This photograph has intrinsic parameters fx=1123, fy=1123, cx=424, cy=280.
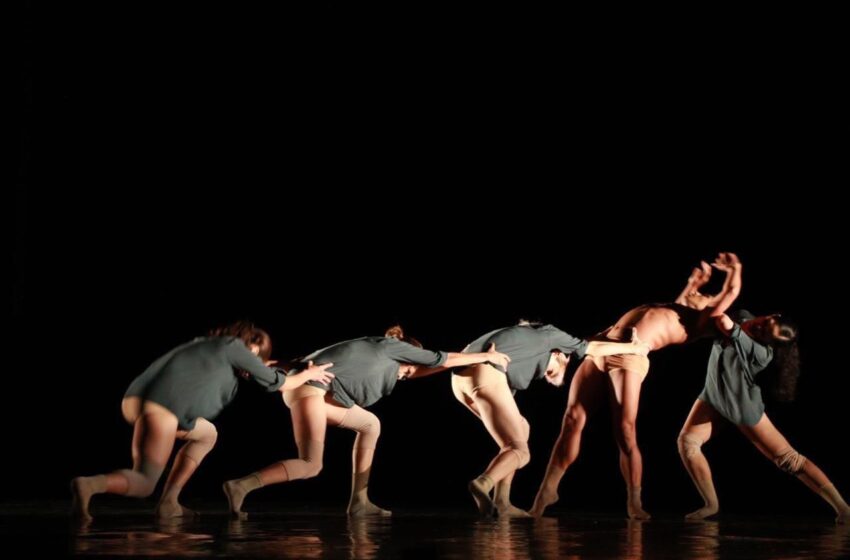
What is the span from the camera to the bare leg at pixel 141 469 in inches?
176

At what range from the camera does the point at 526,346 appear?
5730 mm

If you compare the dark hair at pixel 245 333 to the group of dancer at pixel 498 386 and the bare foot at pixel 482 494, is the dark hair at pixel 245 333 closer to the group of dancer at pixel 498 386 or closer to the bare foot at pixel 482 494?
the group of dancer at pixel 498 386

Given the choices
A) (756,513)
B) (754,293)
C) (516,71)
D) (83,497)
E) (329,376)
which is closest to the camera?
(83,497)

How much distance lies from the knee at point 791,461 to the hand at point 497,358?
1.50 meters

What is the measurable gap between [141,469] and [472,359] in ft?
5.52

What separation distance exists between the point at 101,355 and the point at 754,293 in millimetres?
4952

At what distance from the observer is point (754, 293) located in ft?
25.9

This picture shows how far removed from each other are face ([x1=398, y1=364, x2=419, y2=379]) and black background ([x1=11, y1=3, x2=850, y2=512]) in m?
2.17

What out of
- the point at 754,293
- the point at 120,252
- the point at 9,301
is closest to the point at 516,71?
the point at 754,293

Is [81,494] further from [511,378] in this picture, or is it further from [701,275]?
[701,275]

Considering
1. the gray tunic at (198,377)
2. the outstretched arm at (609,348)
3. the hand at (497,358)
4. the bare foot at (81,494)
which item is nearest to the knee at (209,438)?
the gray tunic at (198,377)

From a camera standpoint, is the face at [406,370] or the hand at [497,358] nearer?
the hand at [497,358]

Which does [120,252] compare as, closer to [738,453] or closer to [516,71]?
[516,71]

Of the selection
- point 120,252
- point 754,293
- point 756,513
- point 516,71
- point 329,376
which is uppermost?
point 516,71
